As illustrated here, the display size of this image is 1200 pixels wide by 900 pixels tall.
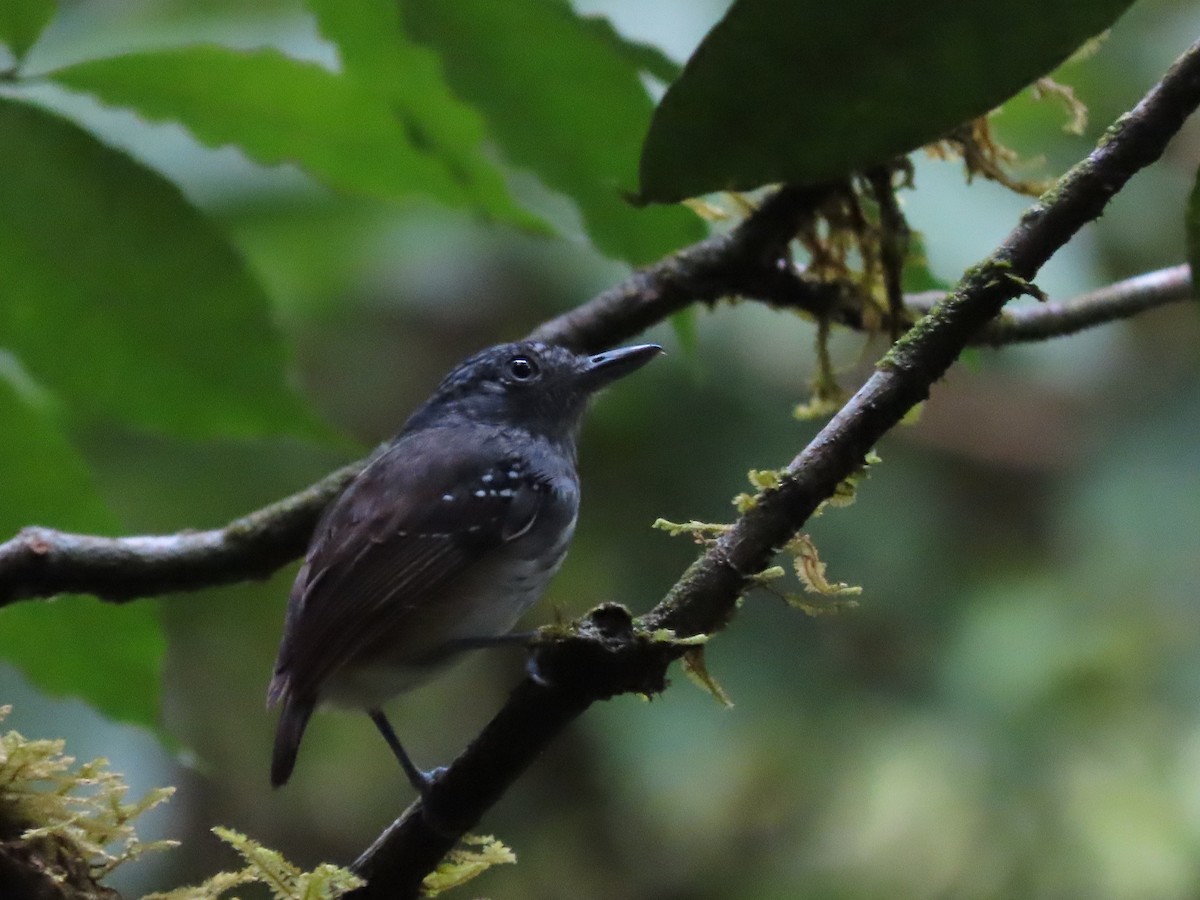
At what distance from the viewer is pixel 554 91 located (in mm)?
1801

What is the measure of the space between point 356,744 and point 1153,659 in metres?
2.68

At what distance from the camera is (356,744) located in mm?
4805

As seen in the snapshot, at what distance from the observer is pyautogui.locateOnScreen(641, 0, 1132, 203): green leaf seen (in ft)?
3.33

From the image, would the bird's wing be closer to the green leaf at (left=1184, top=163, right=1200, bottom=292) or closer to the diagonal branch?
the diagonal branch

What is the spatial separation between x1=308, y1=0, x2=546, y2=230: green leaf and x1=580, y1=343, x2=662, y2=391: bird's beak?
58cm

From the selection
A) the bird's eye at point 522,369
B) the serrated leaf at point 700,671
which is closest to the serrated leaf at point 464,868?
the serrated leaf at point 700,671

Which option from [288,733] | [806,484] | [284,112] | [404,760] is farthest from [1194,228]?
[288,733]

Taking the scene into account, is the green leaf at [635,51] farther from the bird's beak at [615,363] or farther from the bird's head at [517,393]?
the bird's head at [517,393]

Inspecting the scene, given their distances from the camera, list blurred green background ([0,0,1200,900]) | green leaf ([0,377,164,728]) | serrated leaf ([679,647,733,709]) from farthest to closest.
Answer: blurred green background ([0,0,1200,900])
green leaf ([0,377,164,728])
serrated leaf ([679,647,733,709])

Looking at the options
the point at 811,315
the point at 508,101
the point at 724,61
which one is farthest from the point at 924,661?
the point at 724,61

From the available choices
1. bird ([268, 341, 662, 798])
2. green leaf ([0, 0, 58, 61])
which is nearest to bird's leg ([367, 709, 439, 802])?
bird ([268, 341, 662, 798])

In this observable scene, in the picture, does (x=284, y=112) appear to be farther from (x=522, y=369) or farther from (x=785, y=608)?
(x=785, y=608)

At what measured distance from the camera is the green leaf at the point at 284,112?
192 cm

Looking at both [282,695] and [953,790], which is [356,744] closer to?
[953,790]
